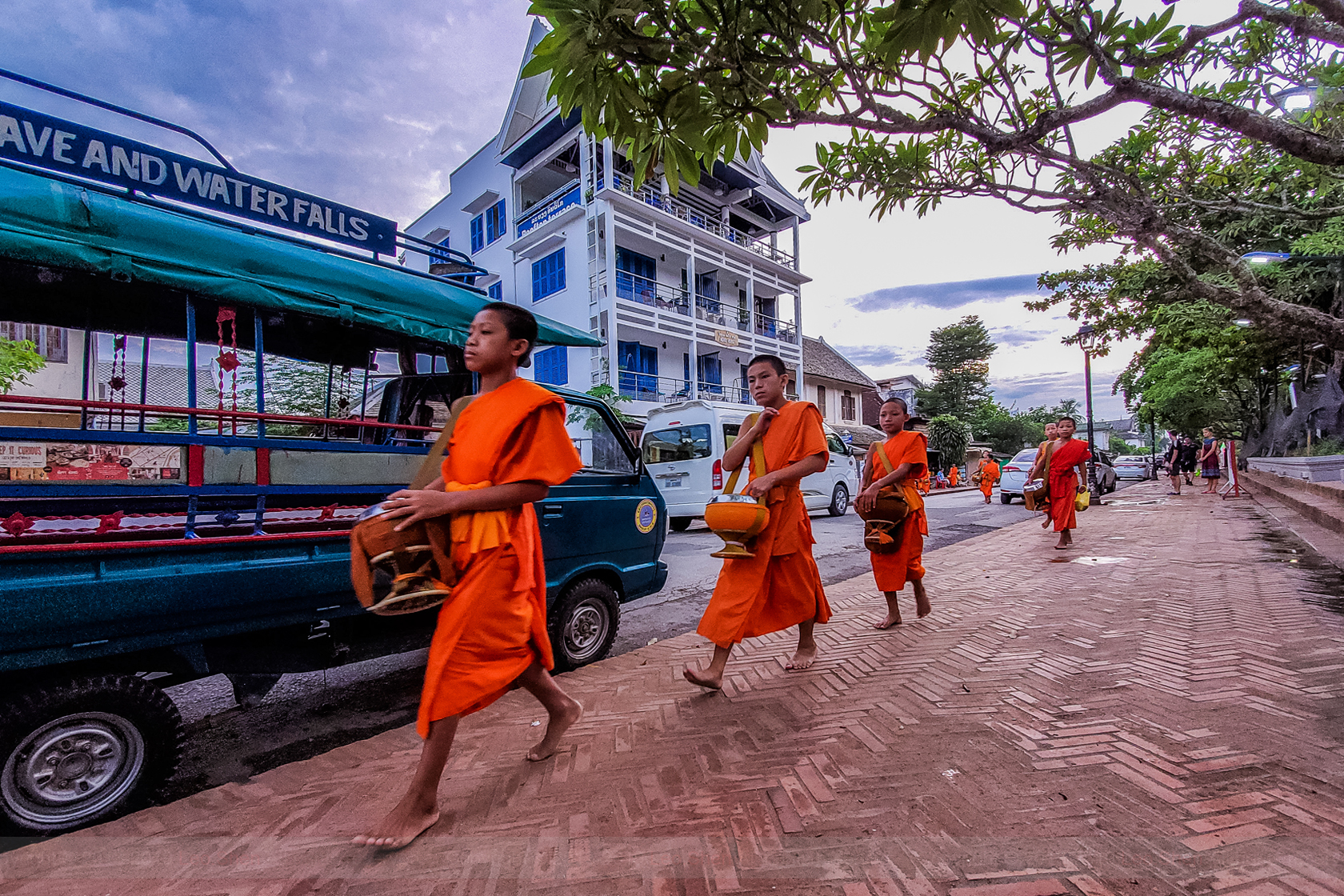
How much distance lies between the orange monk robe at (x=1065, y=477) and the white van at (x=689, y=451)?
12.5 ft

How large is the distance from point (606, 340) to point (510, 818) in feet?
54.9

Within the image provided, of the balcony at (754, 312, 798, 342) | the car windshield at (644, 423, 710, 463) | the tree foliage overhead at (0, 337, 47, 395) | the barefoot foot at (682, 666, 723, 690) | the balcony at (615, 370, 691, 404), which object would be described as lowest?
the barefoot foot at (682, 666, 723, 690)

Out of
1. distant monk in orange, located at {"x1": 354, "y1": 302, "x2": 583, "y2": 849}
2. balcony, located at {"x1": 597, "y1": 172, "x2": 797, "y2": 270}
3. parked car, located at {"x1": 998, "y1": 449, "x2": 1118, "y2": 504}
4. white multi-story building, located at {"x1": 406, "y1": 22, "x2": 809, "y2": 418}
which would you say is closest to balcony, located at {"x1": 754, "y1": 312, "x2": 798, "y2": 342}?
white multi-story building, located at {"x1": 406, "y1": 22, "x2": 809, "y2": 418}

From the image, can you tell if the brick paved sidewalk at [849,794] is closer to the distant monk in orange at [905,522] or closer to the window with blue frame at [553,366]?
the distant monk in orange at [905,522]

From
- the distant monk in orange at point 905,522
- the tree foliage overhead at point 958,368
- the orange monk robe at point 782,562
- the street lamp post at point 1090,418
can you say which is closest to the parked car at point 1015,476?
the street lamp post at point 1090,418

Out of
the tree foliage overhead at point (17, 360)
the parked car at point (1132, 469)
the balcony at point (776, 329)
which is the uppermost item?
the balcony at point (776, 329)

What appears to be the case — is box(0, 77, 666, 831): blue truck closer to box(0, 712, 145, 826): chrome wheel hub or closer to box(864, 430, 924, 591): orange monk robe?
box(0, 712, 145, 826): chrome wheel hub

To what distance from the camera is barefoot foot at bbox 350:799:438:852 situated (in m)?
2.00

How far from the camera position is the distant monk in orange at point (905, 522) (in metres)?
4.43

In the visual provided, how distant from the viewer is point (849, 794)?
2188 mm

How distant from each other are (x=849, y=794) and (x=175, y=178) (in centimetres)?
440

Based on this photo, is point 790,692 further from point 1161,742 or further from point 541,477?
point 541,477

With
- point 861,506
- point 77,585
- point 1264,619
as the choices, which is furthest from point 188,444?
point 1264,619

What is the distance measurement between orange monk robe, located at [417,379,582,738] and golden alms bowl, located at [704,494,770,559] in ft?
3.31
